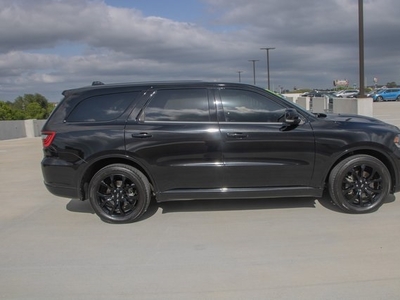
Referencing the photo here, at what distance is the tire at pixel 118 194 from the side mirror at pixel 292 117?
2001mm

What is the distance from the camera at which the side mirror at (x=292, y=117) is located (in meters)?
4.77

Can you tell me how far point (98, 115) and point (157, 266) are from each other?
2.29 meters

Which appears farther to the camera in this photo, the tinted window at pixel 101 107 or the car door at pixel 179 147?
the tinted window at pixel 101 107

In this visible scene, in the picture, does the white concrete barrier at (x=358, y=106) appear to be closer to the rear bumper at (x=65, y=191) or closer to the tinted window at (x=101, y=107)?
the tinted window at (x=101, y=107)

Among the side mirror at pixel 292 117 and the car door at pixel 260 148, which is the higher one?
the side mirror at pixel 292 117

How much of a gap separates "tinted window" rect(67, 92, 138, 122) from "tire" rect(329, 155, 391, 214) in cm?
293

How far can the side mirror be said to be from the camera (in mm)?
4766

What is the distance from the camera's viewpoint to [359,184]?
5.04 metres

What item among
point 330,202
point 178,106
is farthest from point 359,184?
point 178,106

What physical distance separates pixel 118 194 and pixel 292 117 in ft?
8.15

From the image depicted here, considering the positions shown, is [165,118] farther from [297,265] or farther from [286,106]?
[297,265]

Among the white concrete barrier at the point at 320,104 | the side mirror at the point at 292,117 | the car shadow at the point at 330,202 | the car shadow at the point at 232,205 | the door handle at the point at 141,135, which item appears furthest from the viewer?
the white concrete barrier at the point at 320,104

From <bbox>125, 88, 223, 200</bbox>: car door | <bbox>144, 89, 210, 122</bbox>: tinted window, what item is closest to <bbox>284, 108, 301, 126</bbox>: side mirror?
<bbox>125, 88, 223, 200</bbox>: car door

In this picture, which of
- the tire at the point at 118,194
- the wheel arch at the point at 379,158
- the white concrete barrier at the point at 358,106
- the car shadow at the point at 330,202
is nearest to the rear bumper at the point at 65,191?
the tire at the point at 118,194
